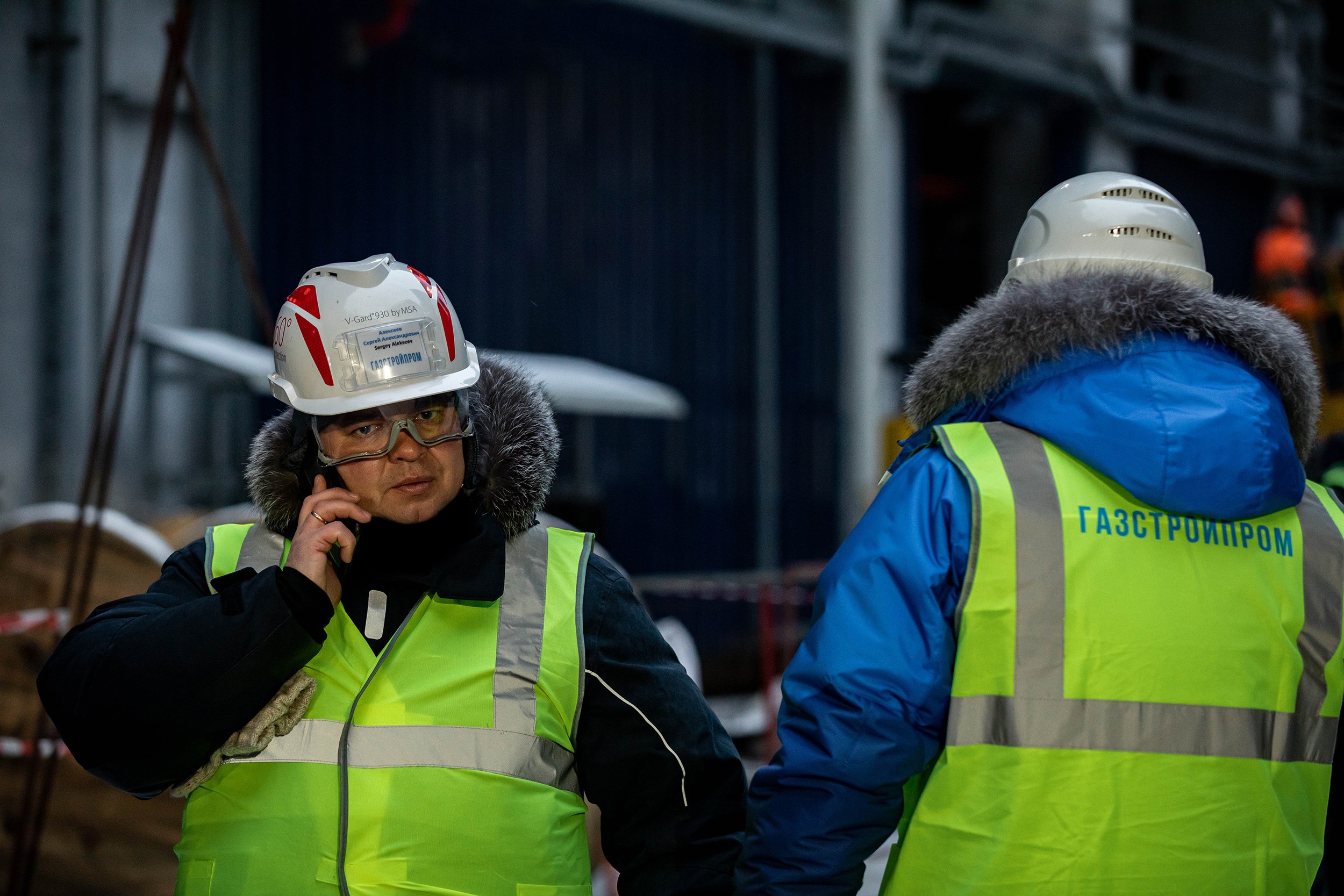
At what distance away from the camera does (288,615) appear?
6.79 feet

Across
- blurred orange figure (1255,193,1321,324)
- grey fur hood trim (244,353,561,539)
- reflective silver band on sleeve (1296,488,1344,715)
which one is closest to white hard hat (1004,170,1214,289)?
reflective silver band on sleeve (1296,488,1344,715)

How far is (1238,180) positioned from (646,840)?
16431 mm

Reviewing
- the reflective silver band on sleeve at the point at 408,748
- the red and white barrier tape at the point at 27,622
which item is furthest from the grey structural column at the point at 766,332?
the reflective silver band on sleeve at the point at 408,748

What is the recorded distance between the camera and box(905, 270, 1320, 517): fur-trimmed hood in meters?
1.99

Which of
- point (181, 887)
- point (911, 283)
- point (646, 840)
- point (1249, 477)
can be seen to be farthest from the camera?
point (911, 283)

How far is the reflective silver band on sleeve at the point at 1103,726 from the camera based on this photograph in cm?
199

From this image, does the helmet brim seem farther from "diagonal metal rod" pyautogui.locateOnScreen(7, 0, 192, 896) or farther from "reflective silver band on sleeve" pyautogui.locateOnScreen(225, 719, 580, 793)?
"diagonal metal rod" pyautogui.locateOnScreen(7, 0, 192, 896)

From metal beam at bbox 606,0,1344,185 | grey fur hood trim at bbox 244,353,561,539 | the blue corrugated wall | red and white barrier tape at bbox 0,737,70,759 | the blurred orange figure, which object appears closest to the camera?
grey fur hood trim at bbox 244,353,561,539

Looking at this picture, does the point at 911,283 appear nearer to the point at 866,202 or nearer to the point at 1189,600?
the point at 866,202

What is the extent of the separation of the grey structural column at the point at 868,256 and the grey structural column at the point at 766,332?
0.73 m

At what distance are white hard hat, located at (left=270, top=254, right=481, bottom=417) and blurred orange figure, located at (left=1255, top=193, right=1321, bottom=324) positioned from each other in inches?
427

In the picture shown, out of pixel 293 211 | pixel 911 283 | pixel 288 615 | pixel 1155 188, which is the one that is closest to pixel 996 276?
pixel 911 283

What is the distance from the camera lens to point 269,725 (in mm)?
2137

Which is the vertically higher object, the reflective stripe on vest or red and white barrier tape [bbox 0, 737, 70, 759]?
the reflective stripe on vest
